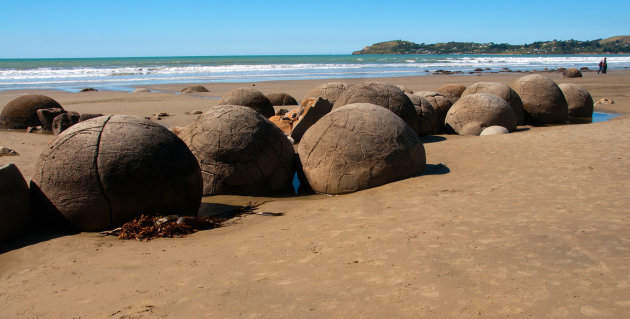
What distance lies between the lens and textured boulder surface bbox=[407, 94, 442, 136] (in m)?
11.1

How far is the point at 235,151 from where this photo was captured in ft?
22.4

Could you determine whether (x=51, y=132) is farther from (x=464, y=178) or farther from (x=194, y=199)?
(x=464, y=178)

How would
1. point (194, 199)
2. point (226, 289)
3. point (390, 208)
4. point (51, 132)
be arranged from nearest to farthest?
point (226, 289) < point (390, 208) < point (194, 199) < point (51, 132)

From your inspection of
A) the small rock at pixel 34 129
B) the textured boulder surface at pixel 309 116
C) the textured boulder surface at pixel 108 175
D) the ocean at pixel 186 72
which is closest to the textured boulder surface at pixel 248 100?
the textured boulder surface at pixel 309 116

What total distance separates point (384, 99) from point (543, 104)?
19.3 feet

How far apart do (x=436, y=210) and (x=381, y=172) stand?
1645 millimetres

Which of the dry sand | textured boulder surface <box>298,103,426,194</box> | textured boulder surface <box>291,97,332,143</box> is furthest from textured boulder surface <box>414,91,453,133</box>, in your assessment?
the dry sand

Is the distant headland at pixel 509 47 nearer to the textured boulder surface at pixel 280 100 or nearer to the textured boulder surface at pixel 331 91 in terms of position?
the textured boulder surface at pixel 280 100

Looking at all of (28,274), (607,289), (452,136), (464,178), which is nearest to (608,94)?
(452,136)

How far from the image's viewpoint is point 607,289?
316cm

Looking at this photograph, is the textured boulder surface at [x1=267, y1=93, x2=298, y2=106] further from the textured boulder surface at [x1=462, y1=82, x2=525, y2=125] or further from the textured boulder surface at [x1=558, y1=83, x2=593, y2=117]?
the textured boulder surface at [x1=558, y1=83, x2=593, y2=117]

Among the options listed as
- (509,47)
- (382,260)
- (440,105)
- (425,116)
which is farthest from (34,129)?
(509,47)

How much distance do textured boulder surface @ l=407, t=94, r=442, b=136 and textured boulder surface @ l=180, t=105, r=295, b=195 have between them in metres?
4.89

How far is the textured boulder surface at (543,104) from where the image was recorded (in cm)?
1345
